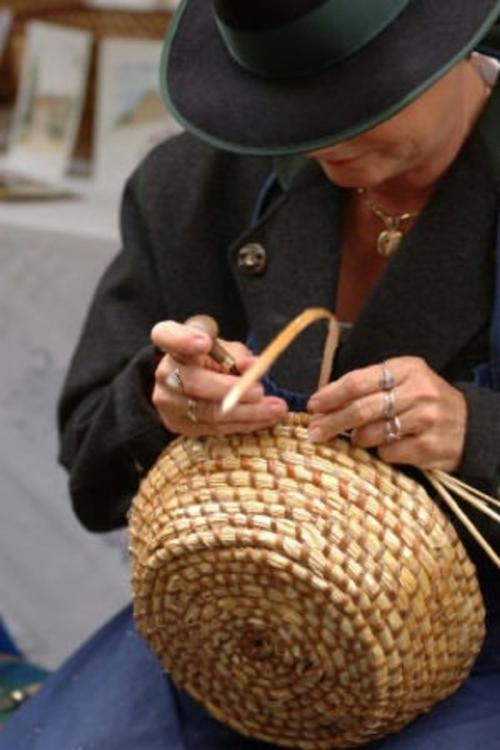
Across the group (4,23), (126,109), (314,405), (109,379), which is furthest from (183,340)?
(4,23)

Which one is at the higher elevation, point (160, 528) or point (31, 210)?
point (160, 528)

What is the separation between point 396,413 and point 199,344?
0.55 feet

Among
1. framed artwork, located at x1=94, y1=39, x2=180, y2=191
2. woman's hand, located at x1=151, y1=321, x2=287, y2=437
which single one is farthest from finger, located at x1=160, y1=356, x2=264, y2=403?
framed artwork, located at x1=94, y1=39, x2=180, y2=191

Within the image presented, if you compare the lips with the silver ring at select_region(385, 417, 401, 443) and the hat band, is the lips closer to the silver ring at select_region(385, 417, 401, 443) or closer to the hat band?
the hat band

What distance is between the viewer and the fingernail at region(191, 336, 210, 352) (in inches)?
42.6

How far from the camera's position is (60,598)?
221 cm

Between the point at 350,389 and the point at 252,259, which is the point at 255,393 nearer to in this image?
the point at 350,389

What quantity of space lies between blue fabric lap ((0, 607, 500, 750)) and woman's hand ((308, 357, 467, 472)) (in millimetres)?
222

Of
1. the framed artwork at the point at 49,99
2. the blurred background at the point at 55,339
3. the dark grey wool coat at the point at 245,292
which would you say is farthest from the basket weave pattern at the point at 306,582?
the framed artwork at the point at 49,99

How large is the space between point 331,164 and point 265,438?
261 mm

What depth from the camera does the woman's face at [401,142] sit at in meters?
1.16

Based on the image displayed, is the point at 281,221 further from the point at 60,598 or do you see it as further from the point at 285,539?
the point at 60,598

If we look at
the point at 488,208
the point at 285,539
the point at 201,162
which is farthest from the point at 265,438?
the point at 201,162

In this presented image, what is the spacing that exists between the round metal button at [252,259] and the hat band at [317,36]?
0.27 m
